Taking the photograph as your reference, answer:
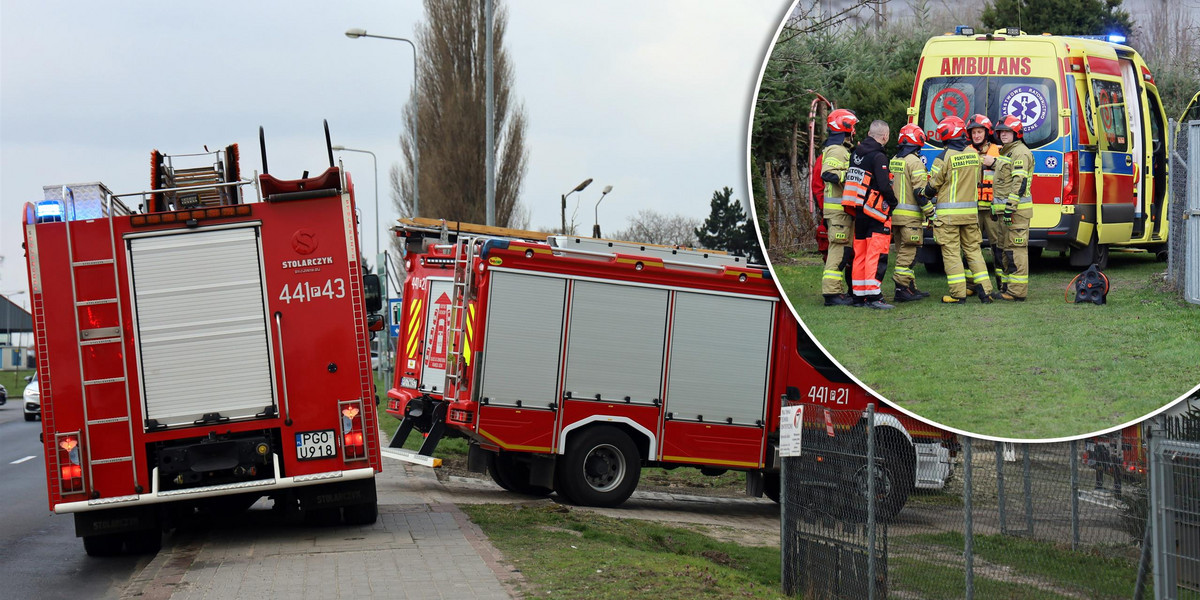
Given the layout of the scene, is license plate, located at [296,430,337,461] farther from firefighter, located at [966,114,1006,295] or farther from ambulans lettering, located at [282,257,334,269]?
firefighter, located at [966,114,1006,295]

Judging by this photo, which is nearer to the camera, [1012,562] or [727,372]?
[1012,562]

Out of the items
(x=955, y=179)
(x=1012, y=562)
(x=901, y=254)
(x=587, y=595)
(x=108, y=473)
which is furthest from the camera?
(x=108, y=473)

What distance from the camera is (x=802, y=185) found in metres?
3.01

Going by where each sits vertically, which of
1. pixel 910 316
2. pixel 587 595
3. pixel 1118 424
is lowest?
pixel 587 595

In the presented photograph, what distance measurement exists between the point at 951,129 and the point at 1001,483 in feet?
11.4

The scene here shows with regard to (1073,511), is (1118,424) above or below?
above

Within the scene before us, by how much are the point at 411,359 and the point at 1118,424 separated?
44.1 feet

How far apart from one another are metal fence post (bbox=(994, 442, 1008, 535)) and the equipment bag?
0.61 m

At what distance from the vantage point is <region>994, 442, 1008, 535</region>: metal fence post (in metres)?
3.63

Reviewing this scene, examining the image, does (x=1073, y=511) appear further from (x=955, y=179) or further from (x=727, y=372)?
(x=727, y=372)

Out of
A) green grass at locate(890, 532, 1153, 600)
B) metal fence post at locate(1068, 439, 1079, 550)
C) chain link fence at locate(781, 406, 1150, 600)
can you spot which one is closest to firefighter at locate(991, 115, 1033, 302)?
chain link fence at locate(781, 406, 1150, 600)

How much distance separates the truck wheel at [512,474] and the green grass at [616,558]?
1.80 m

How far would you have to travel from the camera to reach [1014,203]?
272cm

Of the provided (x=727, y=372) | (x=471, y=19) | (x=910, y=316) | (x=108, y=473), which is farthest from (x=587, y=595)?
(x=471, y=19)
